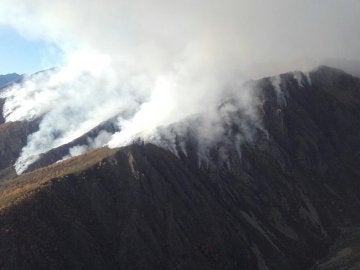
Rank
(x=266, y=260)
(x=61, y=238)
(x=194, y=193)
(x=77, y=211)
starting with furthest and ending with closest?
(x=194, y=193) < (x=266, y=260) < (x=77, y=211) < (x=61, y=238)

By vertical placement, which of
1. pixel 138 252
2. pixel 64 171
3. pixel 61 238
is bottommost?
pixel 138 252

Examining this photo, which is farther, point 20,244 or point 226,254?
point 226,254

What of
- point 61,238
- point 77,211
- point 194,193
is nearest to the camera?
point 61,238

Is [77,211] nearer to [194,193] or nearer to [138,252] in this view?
[138,252]

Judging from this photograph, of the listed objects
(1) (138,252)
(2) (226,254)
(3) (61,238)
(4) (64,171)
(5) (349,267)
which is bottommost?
(5) (349,267)

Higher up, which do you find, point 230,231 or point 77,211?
point 77,211

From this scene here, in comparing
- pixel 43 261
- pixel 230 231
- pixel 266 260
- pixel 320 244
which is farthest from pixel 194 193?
pixel 43 261

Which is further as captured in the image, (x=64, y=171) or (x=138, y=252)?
(x=64, y=171)

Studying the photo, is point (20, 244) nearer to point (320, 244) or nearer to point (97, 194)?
point (97, 194)

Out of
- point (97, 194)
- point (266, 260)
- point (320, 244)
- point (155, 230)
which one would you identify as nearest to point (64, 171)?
point (97, 194)
